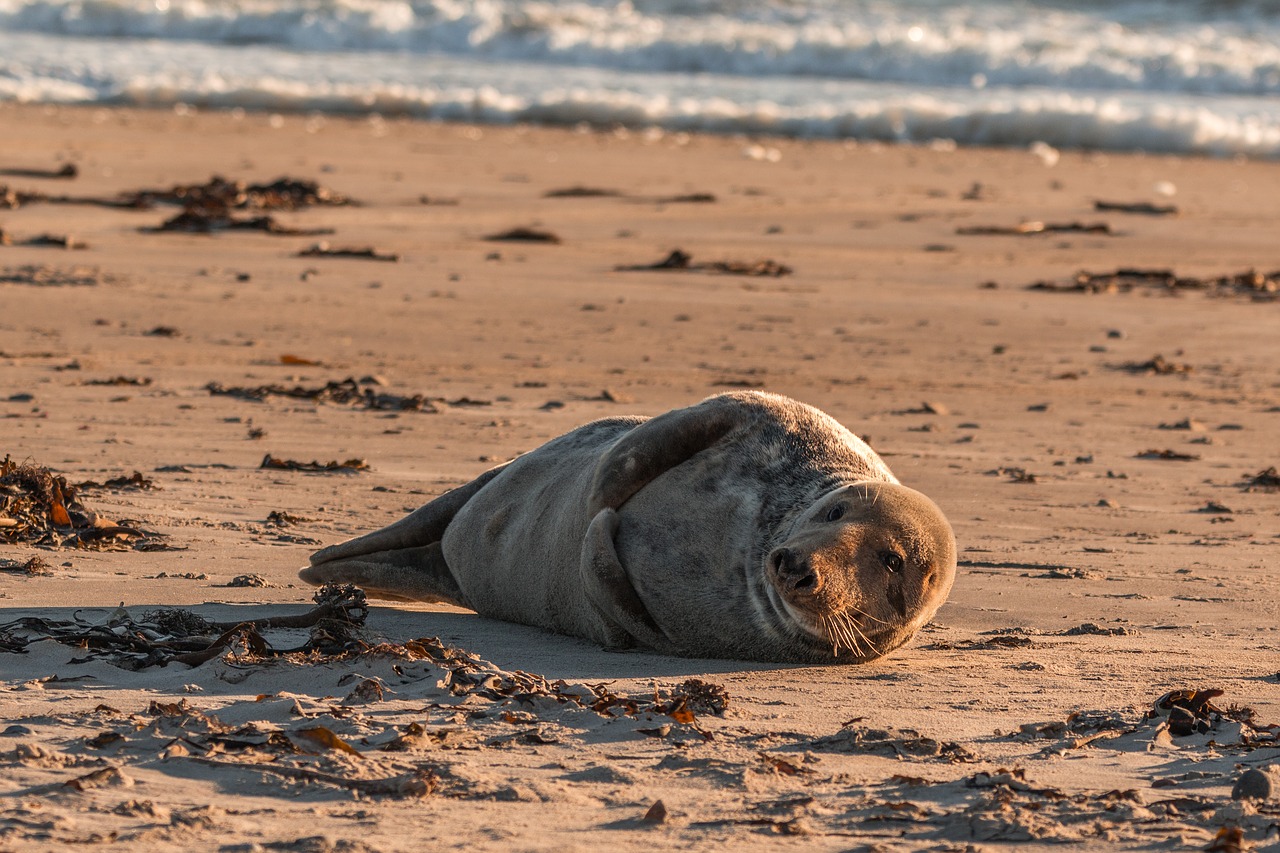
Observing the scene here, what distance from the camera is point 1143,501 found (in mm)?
8039

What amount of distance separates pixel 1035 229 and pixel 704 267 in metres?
4.19

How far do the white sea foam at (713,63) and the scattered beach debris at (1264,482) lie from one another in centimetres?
1750

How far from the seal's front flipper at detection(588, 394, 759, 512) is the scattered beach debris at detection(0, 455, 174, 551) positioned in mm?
1729

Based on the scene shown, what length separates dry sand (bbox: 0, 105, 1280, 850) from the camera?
3.76 metres

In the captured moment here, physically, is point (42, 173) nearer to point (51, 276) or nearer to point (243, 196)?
point (243, 196)

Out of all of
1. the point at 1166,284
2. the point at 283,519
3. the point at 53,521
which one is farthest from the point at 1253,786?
the point at 1166,284

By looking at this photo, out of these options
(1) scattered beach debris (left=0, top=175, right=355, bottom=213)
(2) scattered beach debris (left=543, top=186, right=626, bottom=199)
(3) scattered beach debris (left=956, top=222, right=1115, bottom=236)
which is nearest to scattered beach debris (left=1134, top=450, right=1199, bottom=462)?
(3) scattered beach debris (left=956, top=222, right=1115, bottom=236)

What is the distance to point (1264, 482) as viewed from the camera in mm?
8461

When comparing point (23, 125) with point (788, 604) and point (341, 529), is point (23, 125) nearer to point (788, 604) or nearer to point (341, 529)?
point (341, 529)

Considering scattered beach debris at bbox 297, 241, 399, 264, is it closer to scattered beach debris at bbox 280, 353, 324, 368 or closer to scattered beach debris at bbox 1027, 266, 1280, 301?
scattered beach debris at bbox 280, 353, 324, 368

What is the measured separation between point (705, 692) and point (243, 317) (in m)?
7.48

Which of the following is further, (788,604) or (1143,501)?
(1143,501)

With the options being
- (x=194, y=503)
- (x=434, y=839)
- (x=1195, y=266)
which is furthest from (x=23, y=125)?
(x=434, y=839)

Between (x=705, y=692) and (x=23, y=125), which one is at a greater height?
(x=23, y=125)
